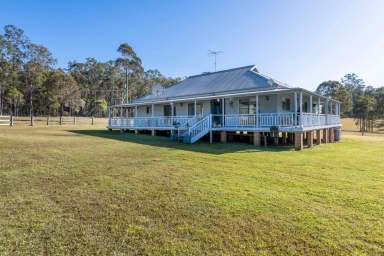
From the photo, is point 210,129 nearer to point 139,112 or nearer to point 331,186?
point 331,186

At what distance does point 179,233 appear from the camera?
3711mm

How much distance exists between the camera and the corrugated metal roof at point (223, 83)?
19141 mm

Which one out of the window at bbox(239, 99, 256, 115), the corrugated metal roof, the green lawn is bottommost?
the green lawn

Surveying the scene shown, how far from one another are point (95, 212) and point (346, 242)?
3944 millimetres

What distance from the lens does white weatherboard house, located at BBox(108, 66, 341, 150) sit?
1448cm

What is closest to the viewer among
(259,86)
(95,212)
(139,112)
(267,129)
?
(95,212)

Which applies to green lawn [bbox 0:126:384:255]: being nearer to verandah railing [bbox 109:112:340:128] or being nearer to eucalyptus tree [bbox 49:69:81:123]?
verandah railing [bbox 109:112:340:128]

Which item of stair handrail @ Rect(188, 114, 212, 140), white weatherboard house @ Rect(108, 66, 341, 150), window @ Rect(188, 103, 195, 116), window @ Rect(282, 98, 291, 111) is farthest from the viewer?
window @ Rect(188, 103, 195, 116)

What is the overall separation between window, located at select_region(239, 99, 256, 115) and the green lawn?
402 inches

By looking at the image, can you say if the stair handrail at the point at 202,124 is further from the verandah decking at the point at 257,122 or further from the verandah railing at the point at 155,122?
the verandah railing at the point at 155,122

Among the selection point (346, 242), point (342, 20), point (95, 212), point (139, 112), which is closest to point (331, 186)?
point (346, 242)

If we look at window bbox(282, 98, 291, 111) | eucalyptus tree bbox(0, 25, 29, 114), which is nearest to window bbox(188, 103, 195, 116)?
window bbox(282, 98, 291, 111)

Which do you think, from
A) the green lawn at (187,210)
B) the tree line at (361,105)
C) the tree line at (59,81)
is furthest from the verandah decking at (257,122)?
the tree line at (361,105)

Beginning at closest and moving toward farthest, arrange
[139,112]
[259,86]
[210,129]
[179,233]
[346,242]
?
1. [346,242]
2. [179,233]
3. [210,129]
4. [259,86]
5. [139,112]
